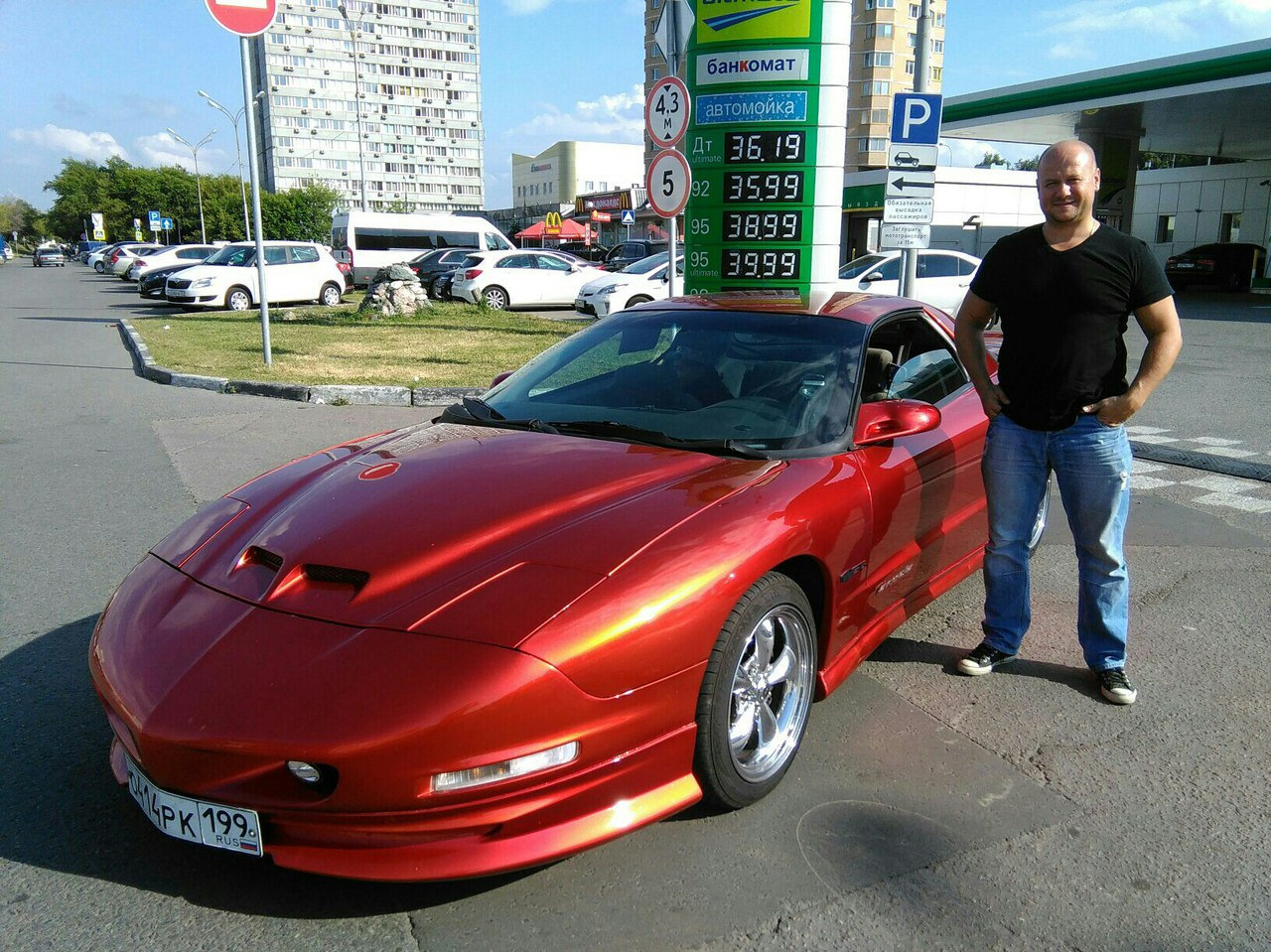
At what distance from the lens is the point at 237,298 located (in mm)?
22531

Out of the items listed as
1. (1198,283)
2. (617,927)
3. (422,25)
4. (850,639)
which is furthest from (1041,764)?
(422,25)

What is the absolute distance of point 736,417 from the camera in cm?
336

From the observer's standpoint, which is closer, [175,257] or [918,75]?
[918,75]

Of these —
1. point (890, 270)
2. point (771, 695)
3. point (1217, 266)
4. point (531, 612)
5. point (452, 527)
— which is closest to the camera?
point (531, 612)

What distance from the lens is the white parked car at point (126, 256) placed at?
4128cm

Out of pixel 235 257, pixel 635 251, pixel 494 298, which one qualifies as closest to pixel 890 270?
pixel 494 298

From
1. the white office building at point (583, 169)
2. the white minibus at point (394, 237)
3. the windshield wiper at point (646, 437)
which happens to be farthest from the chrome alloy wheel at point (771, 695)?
the white office building at point (583, 169)

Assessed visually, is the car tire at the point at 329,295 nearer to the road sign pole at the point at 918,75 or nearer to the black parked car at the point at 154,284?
the black parked car at the point at 154,284

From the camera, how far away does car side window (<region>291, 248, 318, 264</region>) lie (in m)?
23.2

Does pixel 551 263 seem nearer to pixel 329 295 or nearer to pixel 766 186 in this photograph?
pixel 329 295

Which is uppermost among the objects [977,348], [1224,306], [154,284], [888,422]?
[977,348]

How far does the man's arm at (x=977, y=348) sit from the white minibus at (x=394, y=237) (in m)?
27.8

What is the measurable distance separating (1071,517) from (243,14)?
9462mm

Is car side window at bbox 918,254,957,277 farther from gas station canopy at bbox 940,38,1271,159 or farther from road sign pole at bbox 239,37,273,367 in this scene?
road sign pole at bbox 239,37,273,367
